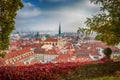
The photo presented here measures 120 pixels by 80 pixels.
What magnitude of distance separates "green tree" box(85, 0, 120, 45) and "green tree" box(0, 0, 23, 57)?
6370 mm

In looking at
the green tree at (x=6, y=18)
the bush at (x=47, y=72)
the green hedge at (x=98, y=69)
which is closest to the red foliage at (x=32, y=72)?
the bush at (x=47, y=72)

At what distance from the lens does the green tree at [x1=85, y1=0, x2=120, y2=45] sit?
17453 millimetres

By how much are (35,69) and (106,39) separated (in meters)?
7.04

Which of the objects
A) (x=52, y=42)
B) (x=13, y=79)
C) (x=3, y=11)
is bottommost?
(x=52, y=42)

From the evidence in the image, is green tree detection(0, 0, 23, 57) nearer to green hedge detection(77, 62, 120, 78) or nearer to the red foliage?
the red foliage

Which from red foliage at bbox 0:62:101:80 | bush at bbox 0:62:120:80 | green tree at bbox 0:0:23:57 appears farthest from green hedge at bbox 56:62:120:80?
green tree at bbox 0:0:23:57

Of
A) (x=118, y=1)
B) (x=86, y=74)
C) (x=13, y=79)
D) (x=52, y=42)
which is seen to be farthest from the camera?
(x=52, y=42)

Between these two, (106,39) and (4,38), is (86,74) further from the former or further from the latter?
(4,38)

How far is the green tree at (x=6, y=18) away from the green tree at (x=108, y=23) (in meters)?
6.37

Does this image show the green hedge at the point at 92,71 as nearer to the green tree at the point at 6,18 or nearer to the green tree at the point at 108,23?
the green tree at the point at 108,23

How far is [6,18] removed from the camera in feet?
70.6

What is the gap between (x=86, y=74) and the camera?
53.3 feet

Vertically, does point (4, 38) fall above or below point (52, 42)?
above

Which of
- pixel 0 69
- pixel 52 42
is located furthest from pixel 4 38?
pixel 52 42
